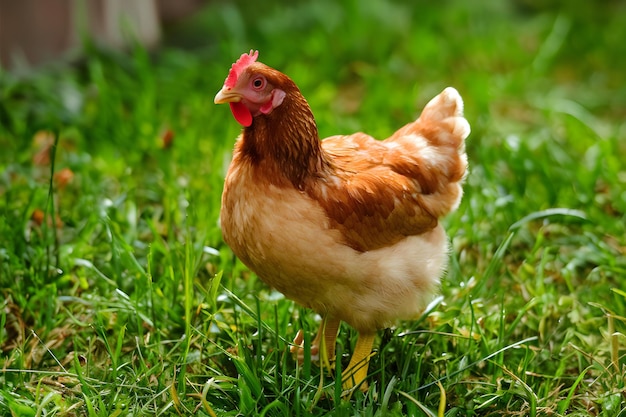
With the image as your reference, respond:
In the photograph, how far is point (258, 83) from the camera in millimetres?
2410

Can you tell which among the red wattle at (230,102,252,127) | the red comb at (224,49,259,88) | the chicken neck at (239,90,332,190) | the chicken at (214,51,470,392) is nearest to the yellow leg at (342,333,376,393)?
the chicken at (214,51,470,392)

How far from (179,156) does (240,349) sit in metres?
1.66

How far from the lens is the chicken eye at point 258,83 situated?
2.40 meters

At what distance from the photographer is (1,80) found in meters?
4.55

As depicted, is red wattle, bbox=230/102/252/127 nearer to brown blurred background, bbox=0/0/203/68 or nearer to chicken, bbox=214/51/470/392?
chicken, bbox=214/51/470/392

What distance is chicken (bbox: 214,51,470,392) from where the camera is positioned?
95.3 inches

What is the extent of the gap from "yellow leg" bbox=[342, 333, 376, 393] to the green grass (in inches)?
1.9

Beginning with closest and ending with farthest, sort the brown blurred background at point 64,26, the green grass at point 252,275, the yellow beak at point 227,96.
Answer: the yellow beak at point 227,96, the green grass at point 252,275, the brown blurred background at point 64,26

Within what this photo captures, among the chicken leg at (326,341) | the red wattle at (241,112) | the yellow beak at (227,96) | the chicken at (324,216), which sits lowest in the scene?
the chicken leg at (326,341)

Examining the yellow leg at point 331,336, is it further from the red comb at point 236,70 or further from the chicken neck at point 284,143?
the red comb at point 236,70

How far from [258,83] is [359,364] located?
1.01m

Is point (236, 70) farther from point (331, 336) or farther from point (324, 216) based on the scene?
point (331, 336)

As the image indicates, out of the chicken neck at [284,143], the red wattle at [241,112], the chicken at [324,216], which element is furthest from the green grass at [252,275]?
the red wattle at [241,112]

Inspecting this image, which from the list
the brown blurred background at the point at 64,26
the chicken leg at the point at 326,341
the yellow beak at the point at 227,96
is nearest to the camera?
the yellow beak at the point at 227,96
